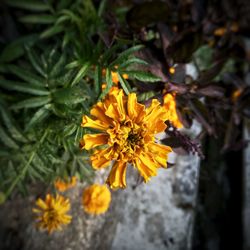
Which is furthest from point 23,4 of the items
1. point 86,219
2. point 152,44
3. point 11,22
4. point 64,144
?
point 86,219

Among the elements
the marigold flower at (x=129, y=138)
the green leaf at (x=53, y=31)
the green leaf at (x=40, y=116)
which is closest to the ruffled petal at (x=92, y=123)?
the marigold flower at (x=129, y=138)

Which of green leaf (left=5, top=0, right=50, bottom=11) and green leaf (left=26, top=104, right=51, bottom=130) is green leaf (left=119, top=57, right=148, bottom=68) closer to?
green leaf (left=26, top=104, right=51, bottom=130)

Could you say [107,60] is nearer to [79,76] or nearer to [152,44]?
[79,76]

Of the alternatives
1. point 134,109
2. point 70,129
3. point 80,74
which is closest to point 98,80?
point 80,74

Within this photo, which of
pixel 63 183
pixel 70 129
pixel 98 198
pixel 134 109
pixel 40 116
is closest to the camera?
pixel 134 109

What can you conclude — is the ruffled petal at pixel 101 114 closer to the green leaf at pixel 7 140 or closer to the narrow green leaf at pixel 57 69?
the narrow green leaf at pixel 57 69

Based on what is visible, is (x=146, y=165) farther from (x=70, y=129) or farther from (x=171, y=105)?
(x=171, y=105)
